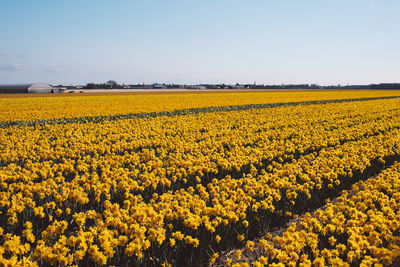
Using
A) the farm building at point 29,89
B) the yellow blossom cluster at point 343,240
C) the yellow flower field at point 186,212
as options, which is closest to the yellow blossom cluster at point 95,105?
the yellow flower field at point 186,212

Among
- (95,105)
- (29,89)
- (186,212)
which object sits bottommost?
(186,212)

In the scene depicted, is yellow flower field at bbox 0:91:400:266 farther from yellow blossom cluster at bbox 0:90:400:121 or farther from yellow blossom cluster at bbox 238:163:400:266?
yellow blossom cluster at bbox 0:90:400:121

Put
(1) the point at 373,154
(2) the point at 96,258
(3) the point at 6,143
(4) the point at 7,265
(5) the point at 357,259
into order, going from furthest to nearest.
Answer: (3) the point at 6,143, (1) the point at 373,154, (5) the point at 357,259, (2) the point at 96,258, (4) the point at 7,265

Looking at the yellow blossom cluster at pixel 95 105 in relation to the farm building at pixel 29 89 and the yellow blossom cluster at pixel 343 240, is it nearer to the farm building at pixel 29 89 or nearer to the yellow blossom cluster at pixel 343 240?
the yellow blossom cluster at pixel 343 240

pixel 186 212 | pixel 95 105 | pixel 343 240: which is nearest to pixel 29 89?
pixel 95 105

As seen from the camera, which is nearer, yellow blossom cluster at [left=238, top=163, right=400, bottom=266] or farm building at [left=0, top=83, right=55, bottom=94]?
yellow blossom cluster at [left=238, top=163, right=400, bottom=266]

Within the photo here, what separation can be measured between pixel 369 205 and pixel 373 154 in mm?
5174

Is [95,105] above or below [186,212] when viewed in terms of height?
above

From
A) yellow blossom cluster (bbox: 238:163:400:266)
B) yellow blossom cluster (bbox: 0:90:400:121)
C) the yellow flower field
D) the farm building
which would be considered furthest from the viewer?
the farm building

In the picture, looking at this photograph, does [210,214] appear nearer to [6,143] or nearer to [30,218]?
[30,218]

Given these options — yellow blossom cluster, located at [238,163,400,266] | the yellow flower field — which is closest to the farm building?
the yellow flower field

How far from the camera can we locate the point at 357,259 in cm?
461

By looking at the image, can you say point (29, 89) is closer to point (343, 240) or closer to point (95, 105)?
point (95, 105)

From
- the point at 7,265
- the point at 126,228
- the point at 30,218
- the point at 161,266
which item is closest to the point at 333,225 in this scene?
the point at 161,266
